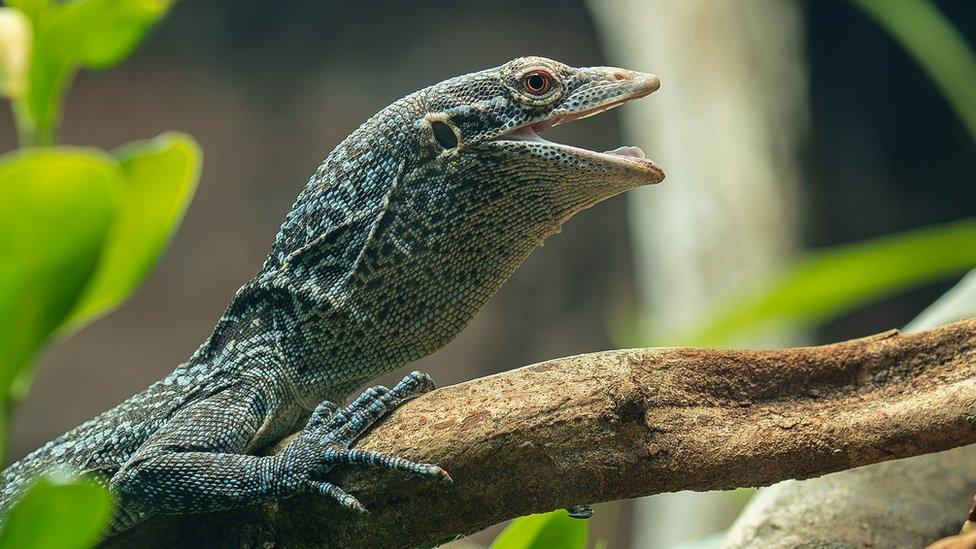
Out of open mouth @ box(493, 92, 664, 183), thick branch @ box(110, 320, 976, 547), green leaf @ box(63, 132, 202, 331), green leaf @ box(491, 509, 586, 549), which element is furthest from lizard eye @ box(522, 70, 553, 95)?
green leaf @ box(491, 509, 586, 549)

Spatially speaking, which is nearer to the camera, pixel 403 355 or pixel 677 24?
pixel 403 355

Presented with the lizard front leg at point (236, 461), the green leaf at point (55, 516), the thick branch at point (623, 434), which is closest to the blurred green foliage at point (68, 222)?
the green leaf at point (55, 516)

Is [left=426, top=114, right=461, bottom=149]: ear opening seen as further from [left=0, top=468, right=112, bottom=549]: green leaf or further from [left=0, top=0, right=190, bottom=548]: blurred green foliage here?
[left=0, top=468, right=112, bottom=549]: green leaf

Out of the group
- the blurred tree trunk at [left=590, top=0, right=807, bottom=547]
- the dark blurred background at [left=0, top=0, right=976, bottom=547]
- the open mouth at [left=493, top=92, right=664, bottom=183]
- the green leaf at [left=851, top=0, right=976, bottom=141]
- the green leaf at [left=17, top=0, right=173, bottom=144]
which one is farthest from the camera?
the dark blurred background at [left=0, top=0, right=976, bottom=547]

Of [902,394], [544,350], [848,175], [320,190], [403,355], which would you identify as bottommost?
[544,350]

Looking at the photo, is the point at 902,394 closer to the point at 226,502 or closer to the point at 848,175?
the point at 226,502

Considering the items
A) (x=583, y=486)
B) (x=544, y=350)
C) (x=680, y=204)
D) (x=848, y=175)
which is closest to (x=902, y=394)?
(x=583, y=486)

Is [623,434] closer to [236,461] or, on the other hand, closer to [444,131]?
[236,461]

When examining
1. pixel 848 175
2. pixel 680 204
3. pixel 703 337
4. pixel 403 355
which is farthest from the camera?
pixel 848 175
